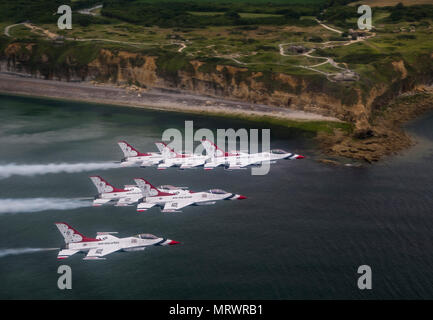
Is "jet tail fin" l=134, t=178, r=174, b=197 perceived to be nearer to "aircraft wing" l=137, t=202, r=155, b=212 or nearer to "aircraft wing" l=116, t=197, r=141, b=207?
"aircraft wing" l=137, t=202, r=155, b=212

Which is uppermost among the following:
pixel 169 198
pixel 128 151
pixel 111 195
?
pixel 128 151

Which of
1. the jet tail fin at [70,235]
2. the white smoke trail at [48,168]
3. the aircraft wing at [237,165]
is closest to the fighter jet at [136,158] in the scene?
the white smoke trail at [48,168]

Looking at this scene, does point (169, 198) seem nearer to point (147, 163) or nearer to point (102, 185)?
point (102, 185)

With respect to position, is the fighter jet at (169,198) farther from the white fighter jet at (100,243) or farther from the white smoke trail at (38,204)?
the white fighter jet at (100,243)

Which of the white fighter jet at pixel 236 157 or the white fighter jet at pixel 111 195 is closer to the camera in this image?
the white fighter jet at pixel 111 195

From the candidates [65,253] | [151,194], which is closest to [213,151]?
[151,194]

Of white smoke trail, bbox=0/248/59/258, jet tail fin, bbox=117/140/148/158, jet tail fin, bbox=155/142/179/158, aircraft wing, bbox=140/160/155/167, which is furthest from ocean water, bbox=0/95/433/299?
jet tail fin, bbox=117/140/148/158
